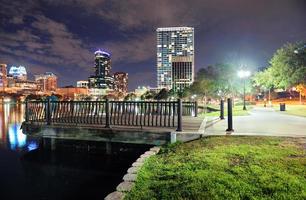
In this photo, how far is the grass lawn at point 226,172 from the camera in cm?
445

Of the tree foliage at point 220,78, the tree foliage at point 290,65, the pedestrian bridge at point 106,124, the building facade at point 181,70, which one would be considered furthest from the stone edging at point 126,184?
the building facade at point 181,70

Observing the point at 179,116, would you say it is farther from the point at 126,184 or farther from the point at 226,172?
the point at 126,184

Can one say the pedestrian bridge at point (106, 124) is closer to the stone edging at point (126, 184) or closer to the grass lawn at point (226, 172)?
the grass lawn at point (226, 172)

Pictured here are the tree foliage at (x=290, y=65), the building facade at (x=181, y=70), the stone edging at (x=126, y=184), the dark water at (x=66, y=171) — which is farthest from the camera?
the building facade at (x=181, y=70)

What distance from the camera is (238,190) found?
14.8 ft

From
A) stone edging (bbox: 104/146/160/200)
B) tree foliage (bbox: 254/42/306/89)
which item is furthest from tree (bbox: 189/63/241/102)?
stone edging (bbox: 104/146/160/200)

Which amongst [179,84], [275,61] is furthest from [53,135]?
[179,84]

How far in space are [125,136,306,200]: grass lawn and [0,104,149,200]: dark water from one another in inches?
→ 113

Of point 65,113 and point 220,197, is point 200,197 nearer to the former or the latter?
point 220,197

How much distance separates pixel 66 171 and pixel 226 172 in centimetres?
723

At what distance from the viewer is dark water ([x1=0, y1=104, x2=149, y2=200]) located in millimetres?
8352

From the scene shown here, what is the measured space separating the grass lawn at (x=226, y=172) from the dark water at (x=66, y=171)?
2869 mm

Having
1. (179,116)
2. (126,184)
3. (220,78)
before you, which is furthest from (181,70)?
(126,184)

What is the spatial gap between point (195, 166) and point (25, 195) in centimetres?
575
